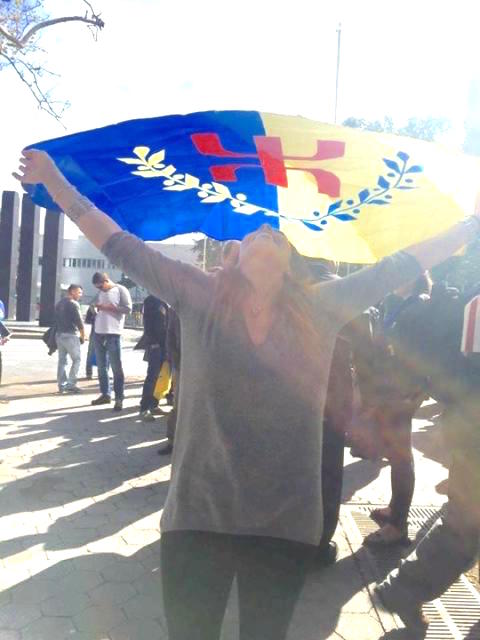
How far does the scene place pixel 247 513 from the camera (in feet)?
6.19

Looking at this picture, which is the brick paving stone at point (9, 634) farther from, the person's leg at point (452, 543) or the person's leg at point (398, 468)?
the person's leg at point (398, 468)

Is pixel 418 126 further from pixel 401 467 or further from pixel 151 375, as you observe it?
pixel 401 467

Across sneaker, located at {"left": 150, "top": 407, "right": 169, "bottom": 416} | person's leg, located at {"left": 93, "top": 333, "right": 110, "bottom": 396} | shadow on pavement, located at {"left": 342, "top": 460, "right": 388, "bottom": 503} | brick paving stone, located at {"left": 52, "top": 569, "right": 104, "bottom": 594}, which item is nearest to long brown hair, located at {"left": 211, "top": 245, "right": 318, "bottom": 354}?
brick paving stone, located at {"left": 52, "top": 569, "right": 104, "bottom": 594}

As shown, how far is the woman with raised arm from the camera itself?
1.89 m

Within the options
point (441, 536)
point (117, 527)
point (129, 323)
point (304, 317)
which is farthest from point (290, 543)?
point (129, 323)

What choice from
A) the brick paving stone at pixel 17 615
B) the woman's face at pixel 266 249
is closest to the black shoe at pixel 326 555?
the brick paving stone at pixel 17 615

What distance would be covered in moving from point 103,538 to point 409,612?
217 centimetres

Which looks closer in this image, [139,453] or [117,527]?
[117,527]

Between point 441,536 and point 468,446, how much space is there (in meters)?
0.43

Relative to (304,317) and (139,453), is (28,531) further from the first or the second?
(304,317)

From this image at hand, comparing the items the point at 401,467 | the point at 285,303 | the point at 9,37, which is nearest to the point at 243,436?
the point at 285,303

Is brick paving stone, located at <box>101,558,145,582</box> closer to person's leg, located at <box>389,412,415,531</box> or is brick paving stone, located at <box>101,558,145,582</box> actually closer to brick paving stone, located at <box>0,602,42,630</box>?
brick paving stone, located at <box>0,602,42,630</box>

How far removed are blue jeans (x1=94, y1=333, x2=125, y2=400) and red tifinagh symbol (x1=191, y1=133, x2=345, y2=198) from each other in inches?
227

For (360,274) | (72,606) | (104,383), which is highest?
(360,274)
